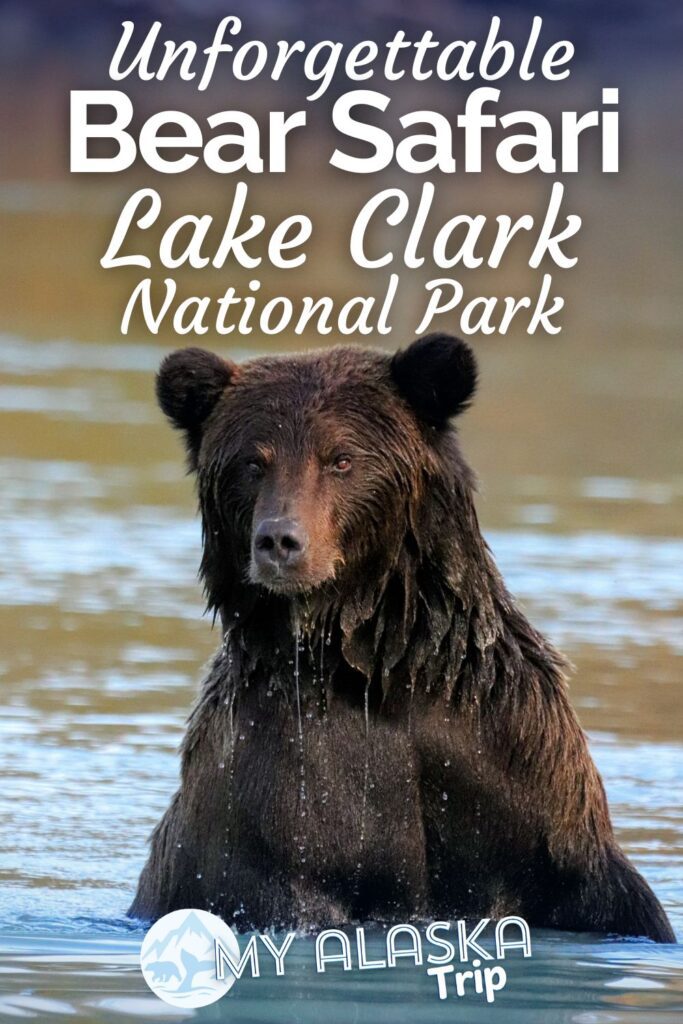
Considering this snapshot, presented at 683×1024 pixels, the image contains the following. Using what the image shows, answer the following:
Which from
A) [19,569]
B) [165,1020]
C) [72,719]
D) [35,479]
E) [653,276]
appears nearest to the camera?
[165,1020]

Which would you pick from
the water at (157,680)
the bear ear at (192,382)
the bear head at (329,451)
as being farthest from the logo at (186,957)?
the bear ear at (192,382)

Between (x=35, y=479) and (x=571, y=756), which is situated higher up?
(x=35, y=479)

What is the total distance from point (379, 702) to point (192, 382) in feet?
3.83

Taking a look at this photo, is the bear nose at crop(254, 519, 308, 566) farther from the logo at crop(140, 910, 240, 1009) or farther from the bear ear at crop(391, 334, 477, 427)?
the logo at crop(140, 910, 240, 1009)

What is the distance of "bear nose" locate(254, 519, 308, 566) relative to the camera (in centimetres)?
660

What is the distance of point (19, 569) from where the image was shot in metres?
13.2

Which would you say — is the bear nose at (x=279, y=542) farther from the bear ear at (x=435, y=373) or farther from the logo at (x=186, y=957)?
the logo at (x=186, y=957)

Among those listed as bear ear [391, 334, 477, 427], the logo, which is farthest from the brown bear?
the logo

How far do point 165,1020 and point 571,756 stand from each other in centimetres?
165

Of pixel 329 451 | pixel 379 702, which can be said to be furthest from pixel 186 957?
pixel 329 451

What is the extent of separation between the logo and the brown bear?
21cm

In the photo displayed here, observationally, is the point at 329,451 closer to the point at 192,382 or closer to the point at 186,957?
the point at 192,382

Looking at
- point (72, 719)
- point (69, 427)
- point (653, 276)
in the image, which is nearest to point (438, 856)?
point (72, 719)

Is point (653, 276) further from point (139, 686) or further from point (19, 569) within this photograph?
point (139, 686)
